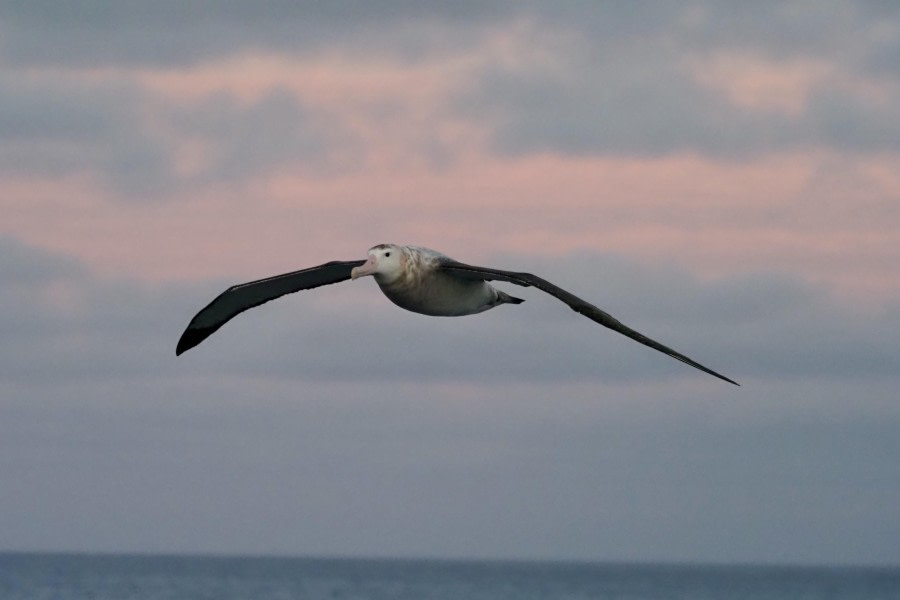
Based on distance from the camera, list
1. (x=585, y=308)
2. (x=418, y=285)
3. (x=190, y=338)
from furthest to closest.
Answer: (x=190, y=338) < (x=418, y=285) < (x=585, y=308)

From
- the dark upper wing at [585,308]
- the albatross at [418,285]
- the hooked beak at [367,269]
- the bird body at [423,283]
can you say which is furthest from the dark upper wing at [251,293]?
the dark upper wing at [585,308]

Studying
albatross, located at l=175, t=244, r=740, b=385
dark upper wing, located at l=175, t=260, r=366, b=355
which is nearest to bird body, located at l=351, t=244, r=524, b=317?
albatross, located at l=175, t=244, r=740, b=385

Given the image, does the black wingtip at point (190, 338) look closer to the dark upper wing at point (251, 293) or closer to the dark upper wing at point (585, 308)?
the dark upper wing at point (251, 293)

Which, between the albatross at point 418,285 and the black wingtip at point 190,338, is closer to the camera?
the albatross at point 418,285

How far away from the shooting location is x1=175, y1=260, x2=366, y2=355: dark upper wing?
2730cm

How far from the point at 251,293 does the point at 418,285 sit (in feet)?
13.5

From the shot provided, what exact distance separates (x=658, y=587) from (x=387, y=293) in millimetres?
176417

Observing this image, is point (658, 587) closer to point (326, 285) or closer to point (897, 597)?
point (897, 597)

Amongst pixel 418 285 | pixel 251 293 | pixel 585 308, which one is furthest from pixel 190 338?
pixel 585 308

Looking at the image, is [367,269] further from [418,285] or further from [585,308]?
[585,308]

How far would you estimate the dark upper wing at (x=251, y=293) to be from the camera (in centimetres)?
2730

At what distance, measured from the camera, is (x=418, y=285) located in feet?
84.0

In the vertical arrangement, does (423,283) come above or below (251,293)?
below

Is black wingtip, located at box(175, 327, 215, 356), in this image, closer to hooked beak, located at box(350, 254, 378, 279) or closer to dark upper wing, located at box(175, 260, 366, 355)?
dark upper wing, located at box(175, 260, 366, 355)
